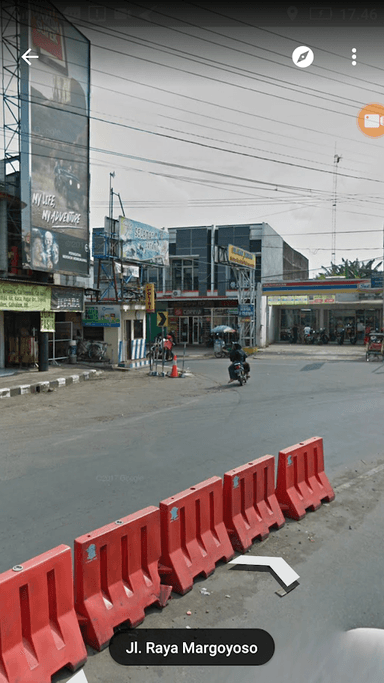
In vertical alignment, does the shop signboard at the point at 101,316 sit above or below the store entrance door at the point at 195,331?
above

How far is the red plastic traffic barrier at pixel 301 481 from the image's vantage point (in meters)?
5.71

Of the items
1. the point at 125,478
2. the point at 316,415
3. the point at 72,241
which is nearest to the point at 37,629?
the point at 125,478

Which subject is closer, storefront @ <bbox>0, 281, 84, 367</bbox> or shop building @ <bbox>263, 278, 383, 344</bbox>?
storefront @ <bbox>0, 281, 84, 367</bbox>

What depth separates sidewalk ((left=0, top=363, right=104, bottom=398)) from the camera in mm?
14641

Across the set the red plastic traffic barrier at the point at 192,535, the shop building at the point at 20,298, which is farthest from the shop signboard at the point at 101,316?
the red plastic traffic barrier at the point at 192,535

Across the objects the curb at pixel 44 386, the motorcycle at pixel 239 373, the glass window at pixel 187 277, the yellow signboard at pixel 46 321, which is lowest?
the curb at pixel 44 386

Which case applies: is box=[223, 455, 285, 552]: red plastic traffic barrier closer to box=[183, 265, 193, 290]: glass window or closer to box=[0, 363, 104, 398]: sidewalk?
box=[0, 363, 104, 398]: sidewalk

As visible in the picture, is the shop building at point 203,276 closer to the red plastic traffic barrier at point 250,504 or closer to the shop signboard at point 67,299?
the shop signboard at point 67,299

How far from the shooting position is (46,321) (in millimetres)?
18484

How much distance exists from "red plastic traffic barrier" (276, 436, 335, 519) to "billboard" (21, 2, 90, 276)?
46.0 feet

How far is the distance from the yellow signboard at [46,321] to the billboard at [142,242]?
7.56 meters

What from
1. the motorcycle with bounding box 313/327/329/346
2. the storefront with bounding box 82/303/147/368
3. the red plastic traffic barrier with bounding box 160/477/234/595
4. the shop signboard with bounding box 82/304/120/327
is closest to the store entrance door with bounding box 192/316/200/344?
the motorcycle with bounding box 313/327/329/346

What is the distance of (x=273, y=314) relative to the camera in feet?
130

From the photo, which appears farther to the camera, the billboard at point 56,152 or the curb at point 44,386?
the billboard at point 56,152
